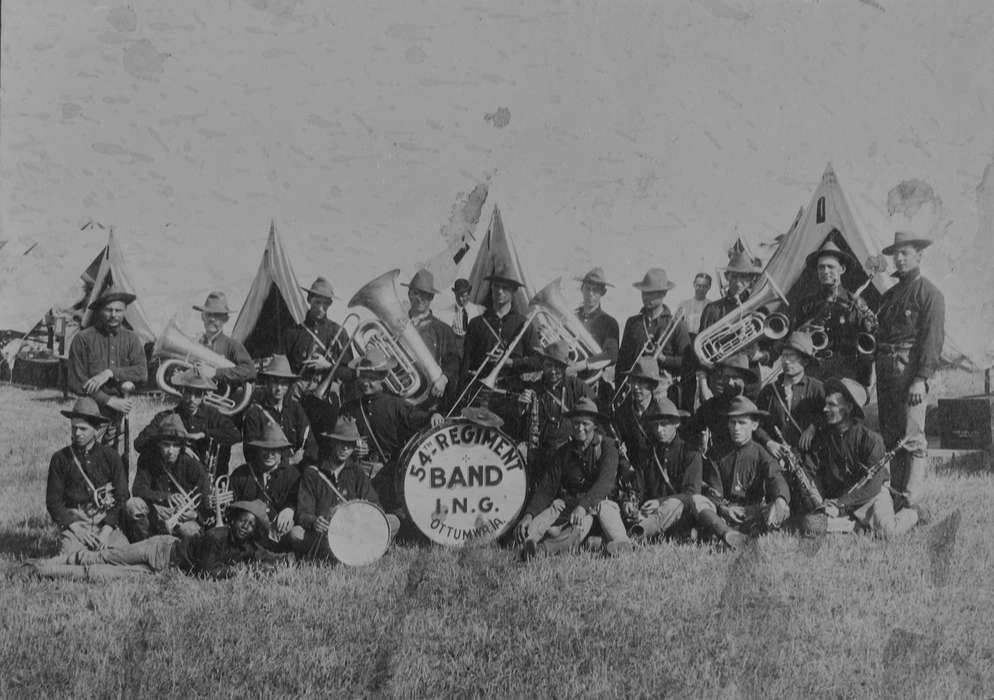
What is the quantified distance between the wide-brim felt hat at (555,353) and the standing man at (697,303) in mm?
1028

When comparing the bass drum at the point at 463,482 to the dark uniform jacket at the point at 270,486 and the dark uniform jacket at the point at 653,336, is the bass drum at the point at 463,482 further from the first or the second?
the dark uniform jacket at the point at 653,336

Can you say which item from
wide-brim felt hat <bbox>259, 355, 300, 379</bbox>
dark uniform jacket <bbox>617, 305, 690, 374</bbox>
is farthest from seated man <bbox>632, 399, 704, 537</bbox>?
wide-brim felt hat <bbox>259, 355, 300, 379</bbox>

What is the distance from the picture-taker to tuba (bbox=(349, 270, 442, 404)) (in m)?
7.32

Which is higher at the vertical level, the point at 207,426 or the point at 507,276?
the point at 507,276

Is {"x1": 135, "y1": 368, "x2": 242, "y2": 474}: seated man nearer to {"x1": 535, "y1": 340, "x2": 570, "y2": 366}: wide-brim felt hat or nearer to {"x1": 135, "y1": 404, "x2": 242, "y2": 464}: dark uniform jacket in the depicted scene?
{"x1": 135, "y1": 404, "x2": 242, "y2": 464}: dark uniform jacket

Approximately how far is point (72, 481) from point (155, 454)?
59 centimetres

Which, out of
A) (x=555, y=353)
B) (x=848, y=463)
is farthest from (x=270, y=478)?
(x=848, y=463)

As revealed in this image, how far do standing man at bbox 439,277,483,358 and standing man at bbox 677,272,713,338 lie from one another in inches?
63.4

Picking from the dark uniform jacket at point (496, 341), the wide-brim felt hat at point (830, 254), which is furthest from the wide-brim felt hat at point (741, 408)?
the dark uniform jacket at point (496, 341)

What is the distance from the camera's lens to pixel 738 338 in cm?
744

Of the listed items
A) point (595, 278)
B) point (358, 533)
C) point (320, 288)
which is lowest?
point (358, 533)

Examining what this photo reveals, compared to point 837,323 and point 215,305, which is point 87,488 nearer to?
point 215,305

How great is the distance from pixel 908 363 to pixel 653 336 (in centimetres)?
192

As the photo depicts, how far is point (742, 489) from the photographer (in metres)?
6.98
